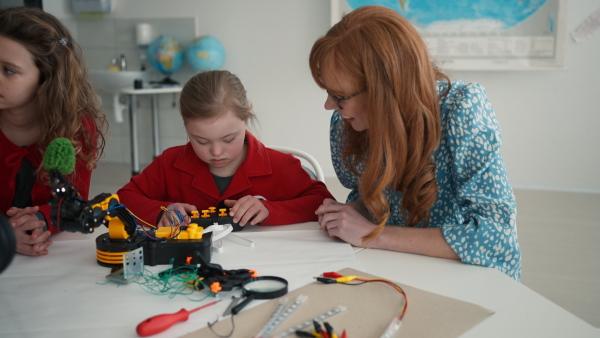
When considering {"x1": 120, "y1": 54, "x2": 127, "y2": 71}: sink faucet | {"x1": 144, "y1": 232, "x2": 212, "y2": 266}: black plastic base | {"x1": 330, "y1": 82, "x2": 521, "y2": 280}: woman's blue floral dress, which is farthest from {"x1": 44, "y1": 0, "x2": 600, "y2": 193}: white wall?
{"x1": 144, "y1": 232, "x2": 212, "y2": 266}: black plastic base

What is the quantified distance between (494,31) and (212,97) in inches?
127

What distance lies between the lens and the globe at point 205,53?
15.2ft

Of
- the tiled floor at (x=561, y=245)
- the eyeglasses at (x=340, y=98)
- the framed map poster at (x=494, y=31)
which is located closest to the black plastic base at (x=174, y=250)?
the eyeglasses at (x=340, y=98)

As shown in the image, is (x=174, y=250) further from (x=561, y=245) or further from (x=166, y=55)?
(x=166, y=55)

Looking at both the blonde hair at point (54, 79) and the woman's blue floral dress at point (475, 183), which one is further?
the blonde hair at point (54, 79)

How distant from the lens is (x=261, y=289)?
956mm

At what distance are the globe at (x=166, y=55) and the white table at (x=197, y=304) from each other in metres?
3.65

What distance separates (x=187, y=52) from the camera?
4.82 metres

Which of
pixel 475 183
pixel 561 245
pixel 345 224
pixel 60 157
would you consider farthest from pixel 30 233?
pixel 561 245

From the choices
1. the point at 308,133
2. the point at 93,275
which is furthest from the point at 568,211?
the point at 93,275

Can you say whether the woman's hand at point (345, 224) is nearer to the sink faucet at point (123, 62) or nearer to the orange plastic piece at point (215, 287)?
the orange plastic piece at point (215, 287)

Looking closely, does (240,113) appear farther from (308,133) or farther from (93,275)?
(308,133)

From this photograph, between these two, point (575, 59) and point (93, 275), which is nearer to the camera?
point (93, 275)

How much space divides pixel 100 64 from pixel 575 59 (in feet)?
13.0
